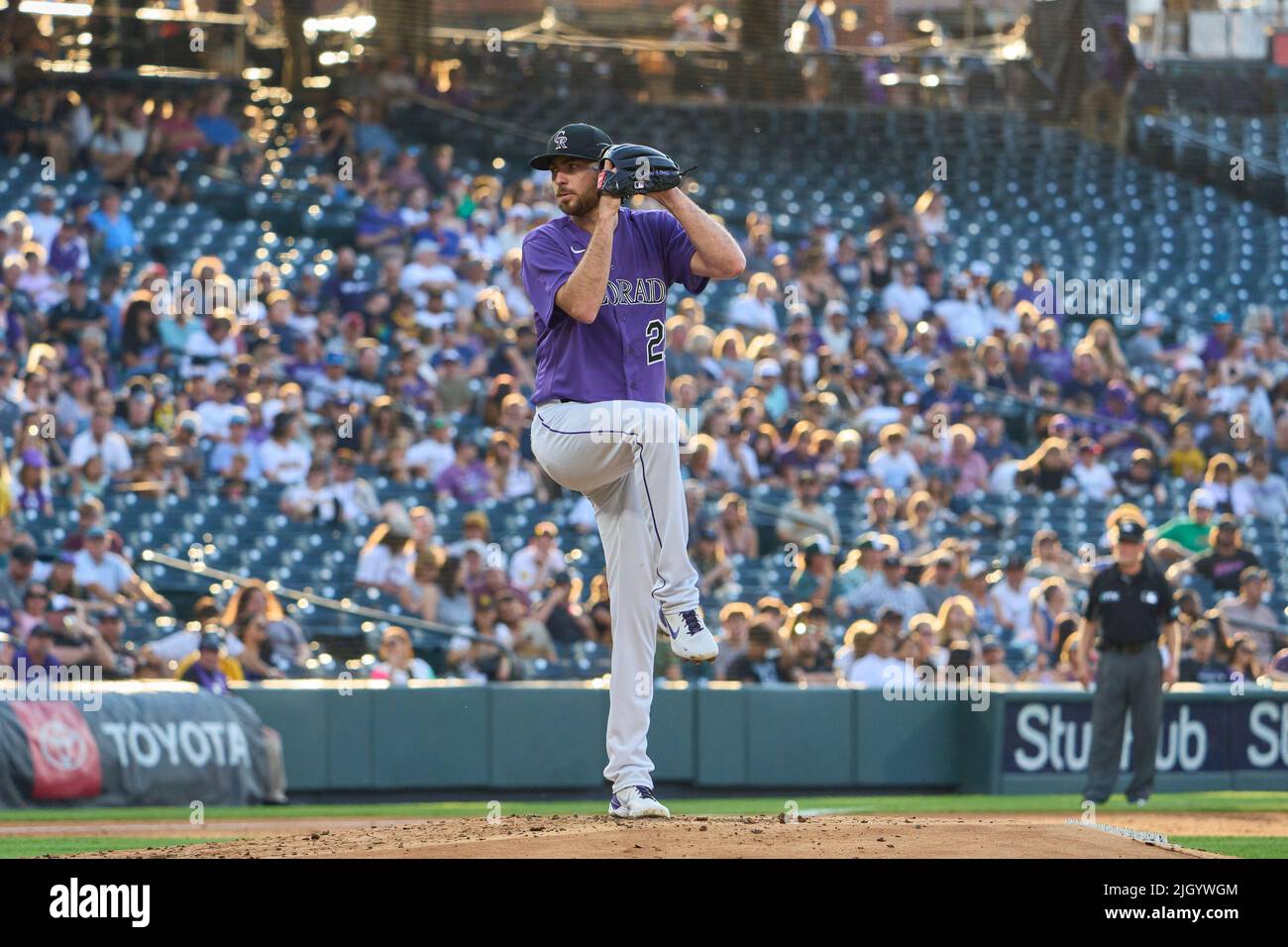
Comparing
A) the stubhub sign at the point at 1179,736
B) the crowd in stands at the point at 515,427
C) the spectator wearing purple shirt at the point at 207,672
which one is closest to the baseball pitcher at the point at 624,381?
the spectator wearing purple shirt at the point at 207,672

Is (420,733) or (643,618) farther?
(420,733)

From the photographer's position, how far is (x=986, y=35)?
24.9 meters

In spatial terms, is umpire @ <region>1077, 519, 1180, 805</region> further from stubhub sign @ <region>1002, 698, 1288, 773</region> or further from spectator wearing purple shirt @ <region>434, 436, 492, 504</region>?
spectator wearing purple shirt @ <region>434, 436, 492, 504</region>

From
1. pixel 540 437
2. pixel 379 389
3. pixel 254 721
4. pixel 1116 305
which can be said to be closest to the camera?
pixel 540 437

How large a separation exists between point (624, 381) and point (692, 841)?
5.29 feet

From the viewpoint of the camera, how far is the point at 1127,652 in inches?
465

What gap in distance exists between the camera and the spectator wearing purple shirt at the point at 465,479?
15.5 m

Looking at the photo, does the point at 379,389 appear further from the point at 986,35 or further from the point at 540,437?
the point at 986,35

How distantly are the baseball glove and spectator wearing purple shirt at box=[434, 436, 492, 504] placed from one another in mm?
9173

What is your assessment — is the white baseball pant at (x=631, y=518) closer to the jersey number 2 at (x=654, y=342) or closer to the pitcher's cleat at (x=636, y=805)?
the pitcher's cleat at (x=636, y=805)

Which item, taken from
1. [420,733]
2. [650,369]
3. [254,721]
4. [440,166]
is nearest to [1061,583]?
[420,733]
